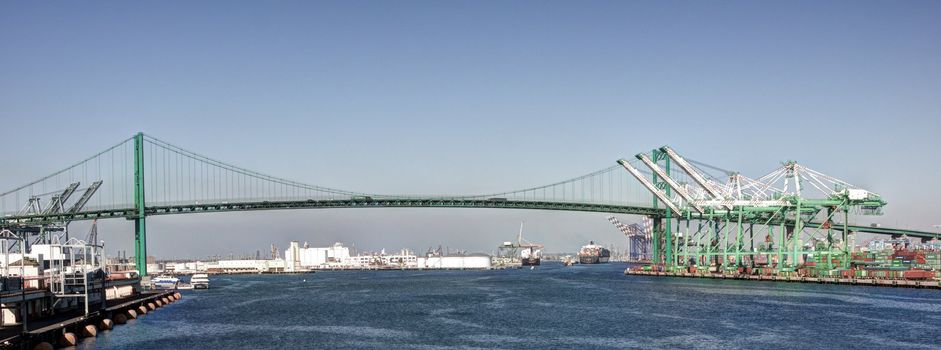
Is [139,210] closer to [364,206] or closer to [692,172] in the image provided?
[364,206]

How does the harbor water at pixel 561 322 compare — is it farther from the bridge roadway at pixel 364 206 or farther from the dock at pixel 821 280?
the bridge roadway at pixel 364 206

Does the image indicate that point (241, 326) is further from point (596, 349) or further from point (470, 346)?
point (596, 349)

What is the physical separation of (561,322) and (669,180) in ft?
258

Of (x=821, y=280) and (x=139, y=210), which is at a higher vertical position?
(x=139, y=210)

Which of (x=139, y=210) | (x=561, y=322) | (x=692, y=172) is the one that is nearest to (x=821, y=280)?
(x=692, y=172)

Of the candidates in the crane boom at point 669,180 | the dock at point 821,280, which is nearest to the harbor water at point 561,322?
the dock at point 821,280

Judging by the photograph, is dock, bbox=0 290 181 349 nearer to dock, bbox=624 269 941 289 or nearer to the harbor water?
the harbor water

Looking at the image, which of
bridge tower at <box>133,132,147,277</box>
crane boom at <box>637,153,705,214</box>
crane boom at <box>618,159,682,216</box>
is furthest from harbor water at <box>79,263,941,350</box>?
crane boom at <box>618,159,682,216</box>

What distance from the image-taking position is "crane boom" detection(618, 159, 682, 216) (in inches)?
5354

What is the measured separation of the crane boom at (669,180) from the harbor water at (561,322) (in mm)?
32724

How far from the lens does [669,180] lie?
449 ft

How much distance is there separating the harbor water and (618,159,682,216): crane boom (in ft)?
132

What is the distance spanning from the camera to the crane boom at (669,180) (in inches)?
5039

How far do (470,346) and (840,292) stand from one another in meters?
56.0
